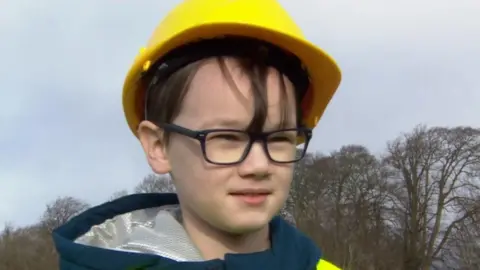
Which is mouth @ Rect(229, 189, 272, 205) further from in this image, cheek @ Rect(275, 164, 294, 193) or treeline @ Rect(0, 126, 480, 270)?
treeline @ Rect(0, 126, 480, 270)

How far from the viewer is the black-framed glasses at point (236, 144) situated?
1.83 meters

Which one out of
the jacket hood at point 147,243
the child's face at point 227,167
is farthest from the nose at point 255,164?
the jacket hood at point 147,243

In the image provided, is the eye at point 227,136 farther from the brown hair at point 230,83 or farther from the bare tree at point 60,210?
the bare tree at point 60,210

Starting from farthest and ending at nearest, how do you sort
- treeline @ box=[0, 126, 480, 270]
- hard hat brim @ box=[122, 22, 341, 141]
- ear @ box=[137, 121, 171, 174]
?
1. treeline @ box=[0, 126, 480, 270]
2. ear @ box=[137, 121, 171, 174]
3. hard hat brim @ box=[122, 22, 341, 141]

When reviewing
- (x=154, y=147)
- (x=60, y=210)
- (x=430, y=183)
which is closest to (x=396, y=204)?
(x=430, y=183)

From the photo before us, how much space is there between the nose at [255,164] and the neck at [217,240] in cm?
19

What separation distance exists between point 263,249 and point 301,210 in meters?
→ 25.9

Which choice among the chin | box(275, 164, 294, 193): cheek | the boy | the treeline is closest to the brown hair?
the boy

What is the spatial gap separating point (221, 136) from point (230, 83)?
5.4 inches

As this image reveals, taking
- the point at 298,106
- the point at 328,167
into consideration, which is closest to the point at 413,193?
the point at 328,167

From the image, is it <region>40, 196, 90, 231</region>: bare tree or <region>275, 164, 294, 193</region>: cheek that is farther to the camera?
<region>40, 196, 90, 231</region>: bare tree

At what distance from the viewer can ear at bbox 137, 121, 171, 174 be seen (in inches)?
79.7

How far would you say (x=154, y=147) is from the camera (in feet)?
6.73

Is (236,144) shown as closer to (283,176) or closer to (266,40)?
(283,176)
